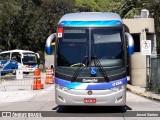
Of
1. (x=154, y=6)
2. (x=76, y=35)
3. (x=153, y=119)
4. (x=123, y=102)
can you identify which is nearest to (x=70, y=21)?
(x=76, y=35)

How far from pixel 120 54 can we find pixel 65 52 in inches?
74.9

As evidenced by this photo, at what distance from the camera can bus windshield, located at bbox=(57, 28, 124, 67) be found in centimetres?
1282

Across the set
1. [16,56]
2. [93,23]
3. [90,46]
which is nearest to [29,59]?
[16,56]

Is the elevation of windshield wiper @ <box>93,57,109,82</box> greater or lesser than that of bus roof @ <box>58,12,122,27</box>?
lesser

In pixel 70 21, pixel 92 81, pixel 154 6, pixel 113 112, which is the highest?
pixel 154 6

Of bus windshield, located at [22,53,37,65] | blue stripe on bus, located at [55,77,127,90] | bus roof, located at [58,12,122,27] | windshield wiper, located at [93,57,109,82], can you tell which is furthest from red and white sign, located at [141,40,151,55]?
bus windshield, located at [22,53,37,65]

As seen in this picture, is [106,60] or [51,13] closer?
[106,60]

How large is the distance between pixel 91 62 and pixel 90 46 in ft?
1.83

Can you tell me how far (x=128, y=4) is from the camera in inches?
1457

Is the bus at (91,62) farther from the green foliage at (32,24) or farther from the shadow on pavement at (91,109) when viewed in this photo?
the green foliage at (32,24)

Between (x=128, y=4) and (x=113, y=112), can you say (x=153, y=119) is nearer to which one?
(x=113, y=112)

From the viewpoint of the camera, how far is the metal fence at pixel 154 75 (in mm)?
19325

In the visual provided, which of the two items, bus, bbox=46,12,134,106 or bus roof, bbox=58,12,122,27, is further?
bus roof, bbox=58,12,122,27

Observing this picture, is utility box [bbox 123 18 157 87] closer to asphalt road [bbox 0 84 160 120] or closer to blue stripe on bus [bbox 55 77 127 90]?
asphalt road [bbox 0 84 160 120]
